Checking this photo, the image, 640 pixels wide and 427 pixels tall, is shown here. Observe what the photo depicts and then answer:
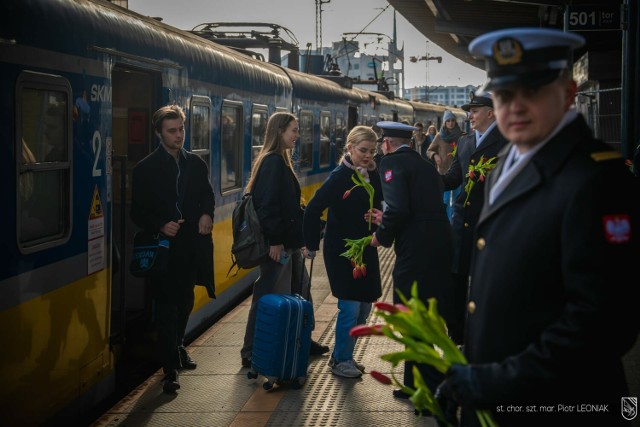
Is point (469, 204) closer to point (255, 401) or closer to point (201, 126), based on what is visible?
point (255, 401)

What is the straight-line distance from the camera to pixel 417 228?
5.88 meters

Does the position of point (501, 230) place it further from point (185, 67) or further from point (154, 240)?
point (185, 67)

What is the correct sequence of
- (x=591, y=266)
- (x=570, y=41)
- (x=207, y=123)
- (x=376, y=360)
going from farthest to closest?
(x=207, y=123) < (x=376, y=360) < (x=570, y=41) < (x=591, y=266)

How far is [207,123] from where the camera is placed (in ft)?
29.0

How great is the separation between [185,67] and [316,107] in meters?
8.08

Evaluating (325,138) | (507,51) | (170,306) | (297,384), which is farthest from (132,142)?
(325,138)

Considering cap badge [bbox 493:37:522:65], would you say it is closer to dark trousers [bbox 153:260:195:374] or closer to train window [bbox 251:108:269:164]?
dark trousers [bbox 153:260:195:374]

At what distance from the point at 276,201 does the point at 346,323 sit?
101 cm

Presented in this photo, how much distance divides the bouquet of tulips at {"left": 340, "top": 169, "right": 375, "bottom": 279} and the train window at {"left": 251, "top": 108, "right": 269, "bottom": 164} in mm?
4412

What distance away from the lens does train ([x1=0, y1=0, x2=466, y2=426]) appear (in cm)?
456

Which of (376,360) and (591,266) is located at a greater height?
(591,266)

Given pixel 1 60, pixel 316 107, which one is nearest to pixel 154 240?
pixel 1 60

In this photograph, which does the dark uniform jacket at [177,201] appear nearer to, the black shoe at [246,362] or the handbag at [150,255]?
the handbag at [150,255]

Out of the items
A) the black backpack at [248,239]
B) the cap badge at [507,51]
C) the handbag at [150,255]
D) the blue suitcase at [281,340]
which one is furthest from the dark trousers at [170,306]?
the cap badge at [507,51]
